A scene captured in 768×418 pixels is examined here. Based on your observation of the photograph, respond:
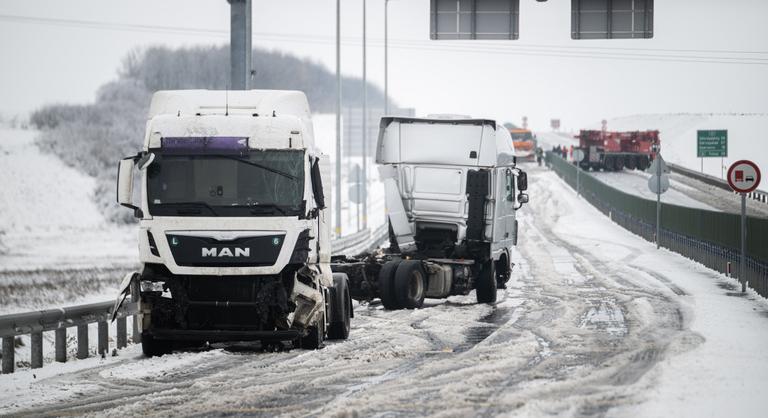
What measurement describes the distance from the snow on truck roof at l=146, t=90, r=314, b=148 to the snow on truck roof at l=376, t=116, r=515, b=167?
292 inches

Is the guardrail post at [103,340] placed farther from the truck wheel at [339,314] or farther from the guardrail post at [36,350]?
the truck wheel at [339,314]

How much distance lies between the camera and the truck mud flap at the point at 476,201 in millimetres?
23531

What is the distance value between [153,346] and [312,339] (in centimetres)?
188

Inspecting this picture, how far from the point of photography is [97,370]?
14.3 metres

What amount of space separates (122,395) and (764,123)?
17901 centimetres

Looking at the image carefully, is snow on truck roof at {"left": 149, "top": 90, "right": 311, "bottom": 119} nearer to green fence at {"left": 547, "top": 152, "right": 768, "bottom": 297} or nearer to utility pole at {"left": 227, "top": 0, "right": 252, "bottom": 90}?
utility pole at {"left": 227, "top": 0, "right": 252, "bottom": 90}

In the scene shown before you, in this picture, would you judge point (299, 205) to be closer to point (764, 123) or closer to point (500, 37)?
point (500, 37)

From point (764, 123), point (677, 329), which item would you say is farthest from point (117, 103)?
point (764, 123)

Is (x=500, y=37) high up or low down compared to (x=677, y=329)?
up

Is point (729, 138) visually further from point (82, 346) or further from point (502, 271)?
point (82, 346)

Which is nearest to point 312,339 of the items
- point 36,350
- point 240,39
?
point 36,350

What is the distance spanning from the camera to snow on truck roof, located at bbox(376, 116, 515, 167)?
23562 millimetres

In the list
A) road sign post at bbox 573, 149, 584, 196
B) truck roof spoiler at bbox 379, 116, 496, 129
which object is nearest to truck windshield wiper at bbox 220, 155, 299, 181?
truck roof spoiler at bbox 379, 116, 496, 129

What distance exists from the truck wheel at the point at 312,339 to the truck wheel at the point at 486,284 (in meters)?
8.50
